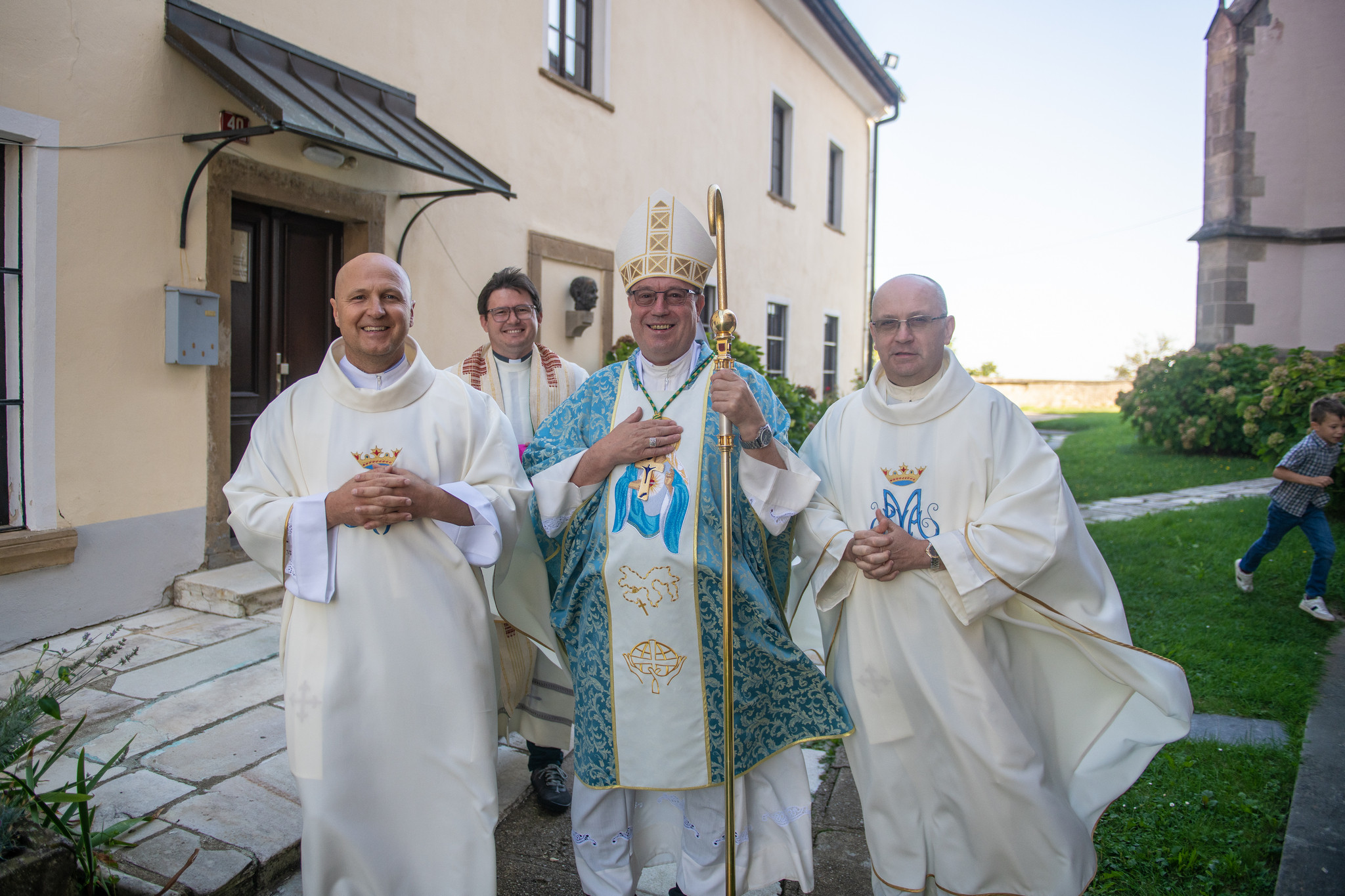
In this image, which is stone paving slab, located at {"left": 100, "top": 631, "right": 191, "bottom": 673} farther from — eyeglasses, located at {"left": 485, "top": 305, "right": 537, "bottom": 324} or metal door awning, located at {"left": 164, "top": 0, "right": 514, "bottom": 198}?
metal door awning, located at {"left": 164, "top": 0, "right": 514, "bottom": 198}

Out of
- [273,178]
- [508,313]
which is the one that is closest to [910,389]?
[508,313]

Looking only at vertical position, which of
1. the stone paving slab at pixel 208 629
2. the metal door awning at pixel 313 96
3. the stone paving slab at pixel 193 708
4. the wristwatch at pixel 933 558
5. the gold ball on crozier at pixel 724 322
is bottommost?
the stone paving slab at pixel 193 708

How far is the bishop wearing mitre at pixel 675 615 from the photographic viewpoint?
8.11 ft

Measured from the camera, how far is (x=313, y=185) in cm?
558

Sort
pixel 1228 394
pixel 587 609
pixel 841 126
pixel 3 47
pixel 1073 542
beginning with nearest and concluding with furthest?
pixel 1073 542 < pixel 587 609 < pixel 3 47 < pixel 1228 394 < pixel 841 126

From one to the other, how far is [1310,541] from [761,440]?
5185mm

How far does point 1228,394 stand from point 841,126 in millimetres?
7607

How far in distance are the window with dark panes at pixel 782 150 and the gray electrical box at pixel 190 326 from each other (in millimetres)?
9855

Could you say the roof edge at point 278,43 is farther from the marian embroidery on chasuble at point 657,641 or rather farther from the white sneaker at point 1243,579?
the white sneaker at point 1243,579

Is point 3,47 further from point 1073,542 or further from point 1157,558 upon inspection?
point 1157,558

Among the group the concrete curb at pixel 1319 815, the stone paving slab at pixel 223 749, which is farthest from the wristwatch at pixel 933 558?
the stone paving slab at pixel 223 749

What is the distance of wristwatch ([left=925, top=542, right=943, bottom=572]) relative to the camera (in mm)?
2387

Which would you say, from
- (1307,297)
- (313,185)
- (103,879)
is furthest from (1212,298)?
(103,879)

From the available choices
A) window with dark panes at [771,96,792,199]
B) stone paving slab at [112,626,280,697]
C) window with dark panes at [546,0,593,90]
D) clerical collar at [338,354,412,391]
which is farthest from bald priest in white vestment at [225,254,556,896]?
window with dark panes at [771,96,792,199]
